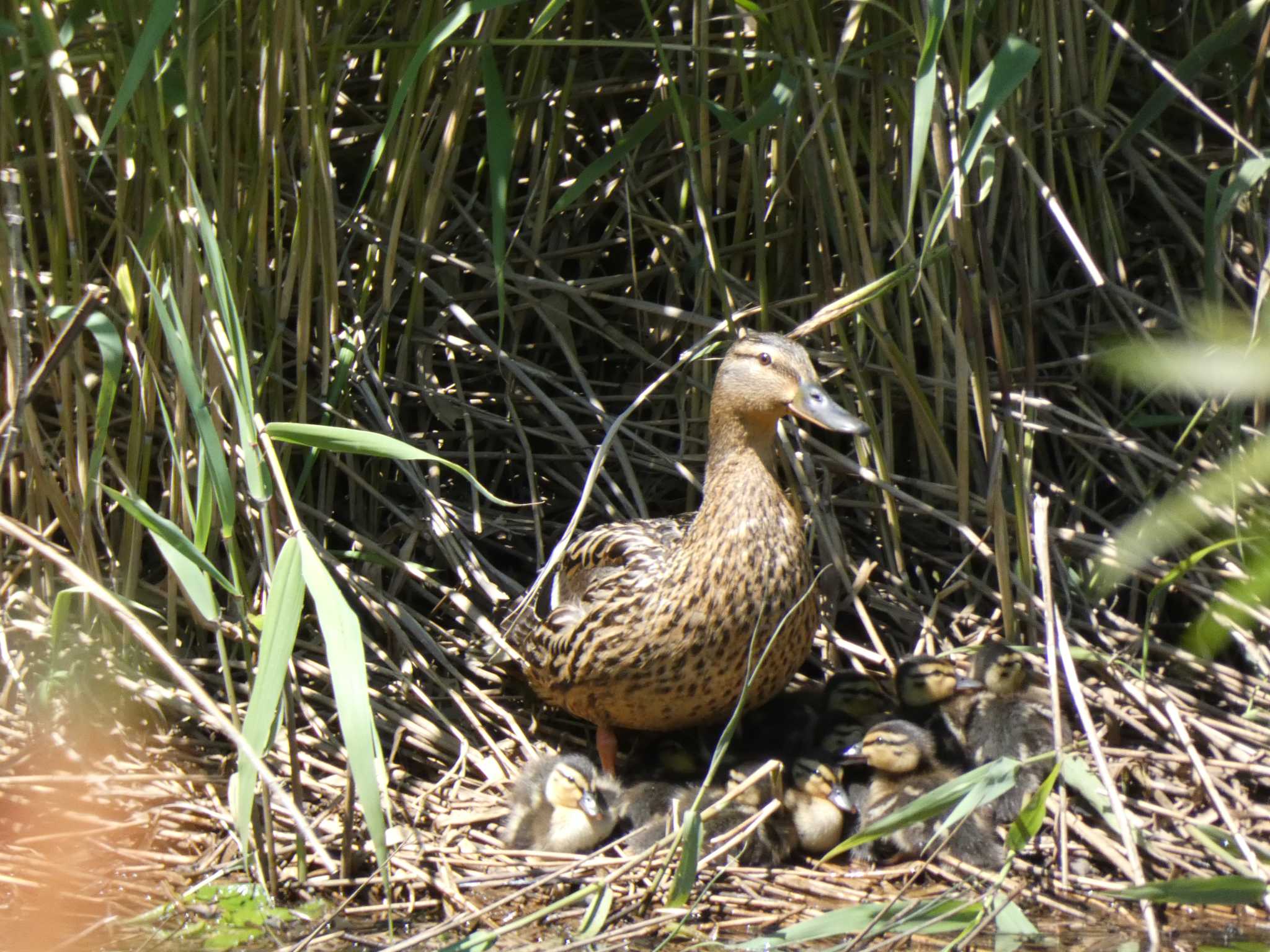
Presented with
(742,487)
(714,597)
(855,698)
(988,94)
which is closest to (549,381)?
(742,487)

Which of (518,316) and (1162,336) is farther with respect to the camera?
(518,316)

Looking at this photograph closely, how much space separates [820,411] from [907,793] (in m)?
0.87

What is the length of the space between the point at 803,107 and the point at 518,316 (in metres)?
1.08

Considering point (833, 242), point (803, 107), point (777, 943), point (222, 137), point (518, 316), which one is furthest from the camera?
point (518, 316)

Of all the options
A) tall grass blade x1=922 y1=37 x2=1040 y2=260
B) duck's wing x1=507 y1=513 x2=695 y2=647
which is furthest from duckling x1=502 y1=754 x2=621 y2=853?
tall grass blade x1=922 y1=37 x2=1040 y2=260

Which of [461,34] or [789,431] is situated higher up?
[461,34]

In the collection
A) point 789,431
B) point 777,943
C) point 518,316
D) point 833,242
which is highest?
point 833,242

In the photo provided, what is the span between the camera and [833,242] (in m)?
3.54

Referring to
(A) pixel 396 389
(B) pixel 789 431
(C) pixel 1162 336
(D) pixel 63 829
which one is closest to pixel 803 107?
(B) pixel 789 431

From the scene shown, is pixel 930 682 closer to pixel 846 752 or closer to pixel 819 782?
pixel 846 752

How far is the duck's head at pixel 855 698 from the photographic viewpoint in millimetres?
3199

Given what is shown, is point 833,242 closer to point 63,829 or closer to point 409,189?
point 409,189

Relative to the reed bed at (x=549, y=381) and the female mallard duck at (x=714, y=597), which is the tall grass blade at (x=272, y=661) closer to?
the reed bed at (x=549, y=381)

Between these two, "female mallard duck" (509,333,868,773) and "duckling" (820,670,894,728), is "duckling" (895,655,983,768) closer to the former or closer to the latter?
"duckling" (820,670,894,728)
